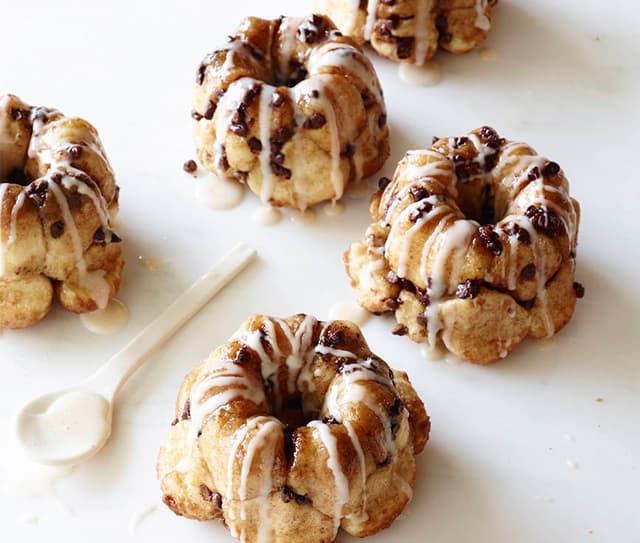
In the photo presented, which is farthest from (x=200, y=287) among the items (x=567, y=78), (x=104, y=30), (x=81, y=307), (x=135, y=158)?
(x=567, y=78)

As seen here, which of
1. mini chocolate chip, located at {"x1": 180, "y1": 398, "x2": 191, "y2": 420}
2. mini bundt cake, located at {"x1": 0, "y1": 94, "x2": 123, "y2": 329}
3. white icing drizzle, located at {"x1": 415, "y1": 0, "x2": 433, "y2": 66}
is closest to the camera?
mini chocolate chip, located at {"x1": 180, "y1": 398, "x2": 191, "y2": 420}

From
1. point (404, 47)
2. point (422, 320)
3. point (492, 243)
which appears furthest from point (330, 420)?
point (404, 47)

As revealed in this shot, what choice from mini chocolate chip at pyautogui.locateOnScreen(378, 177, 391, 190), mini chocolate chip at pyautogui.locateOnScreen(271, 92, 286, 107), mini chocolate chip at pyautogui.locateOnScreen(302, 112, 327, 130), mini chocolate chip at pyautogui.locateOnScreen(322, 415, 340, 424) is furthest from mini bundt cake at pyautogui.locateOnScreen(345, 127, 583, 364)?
mini chocolate chip at pyautogui.locateOnScreen(322, 415, 340, 424)

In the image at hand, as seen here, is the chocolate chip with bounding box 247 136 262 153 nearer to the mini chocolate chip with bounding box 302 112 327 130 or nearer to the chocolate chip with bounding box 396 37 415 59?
the mini chocolate chip with bounding box 302 112 327 130

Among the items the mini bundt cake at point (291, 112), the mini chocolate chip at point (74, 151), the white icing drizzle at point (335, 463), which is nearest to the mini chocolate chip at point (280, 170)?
the mini bundt cake at point (291, 112)

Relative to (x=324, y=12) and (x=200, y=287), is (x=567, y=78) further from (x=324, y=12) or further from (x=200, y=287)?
(x=200, y=287)

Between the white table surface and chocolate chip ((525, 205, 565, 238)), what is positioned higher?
chocolate chip ((525, 205, 565, 238))
